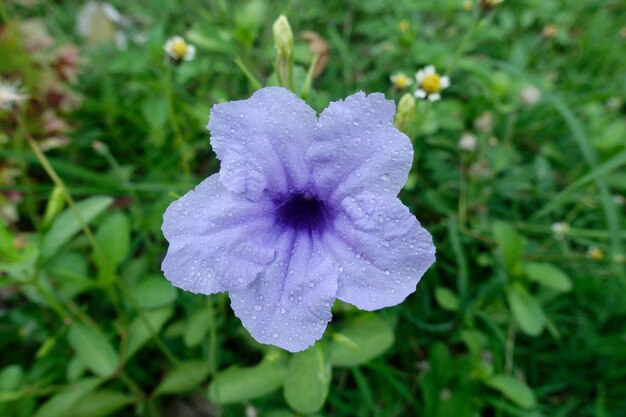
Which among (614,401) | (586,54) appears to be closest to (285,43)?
(614,401)

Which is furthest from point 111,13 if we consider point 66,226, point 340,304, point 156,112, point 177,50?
point 340,304

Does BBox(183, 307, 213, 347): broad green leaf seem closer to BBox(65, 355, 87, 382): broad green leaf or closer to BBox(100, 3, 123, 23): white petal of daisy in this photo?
BBox(65, 355, 87, 382): broad green leaf

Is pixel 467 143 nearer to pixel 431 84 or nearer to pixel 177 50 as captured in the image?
pixel 431 84

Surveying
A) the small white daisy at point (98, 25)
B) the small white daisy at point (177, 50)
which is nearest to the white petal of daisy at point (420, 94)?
the small white daisy at point (177, 50)

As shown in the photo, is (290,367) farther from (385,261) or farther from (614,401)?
(614,401)

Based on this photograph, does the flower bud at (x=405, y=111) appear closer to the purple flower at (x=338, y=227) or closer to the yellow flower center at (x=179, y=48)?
the purple flower at (x=338, y=227)

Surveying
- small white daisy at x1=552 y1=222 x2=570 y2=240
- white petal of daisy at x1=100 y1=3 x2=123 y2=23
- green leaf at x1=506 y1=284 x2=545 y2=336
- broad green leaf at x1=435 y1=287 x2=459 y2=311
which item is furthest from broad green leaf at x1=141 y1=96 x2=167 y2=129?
small white daisy at x1=552 y1=222 x2=570 y2=240
